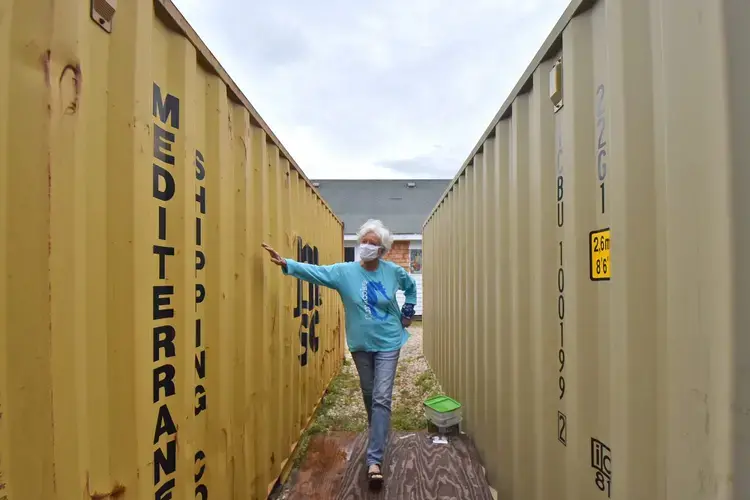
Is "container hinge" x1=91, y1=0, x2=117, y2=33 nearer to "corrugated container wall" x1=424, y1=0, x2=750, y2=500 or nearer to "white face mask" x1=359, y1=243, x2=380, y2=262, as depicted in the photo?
"corrugated container wall" x1=424, y1=0, x2=750, y2=500

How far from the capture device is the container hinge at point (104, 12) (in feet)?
4.29

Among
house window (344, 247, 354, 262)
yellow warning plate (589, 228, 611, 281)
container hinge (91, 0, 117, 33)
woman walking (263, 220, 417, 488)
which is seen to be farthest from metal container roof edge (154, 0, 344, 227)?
house window (344, 247, 354, 262)

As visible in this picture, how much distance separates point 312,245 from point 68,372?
3.67 m

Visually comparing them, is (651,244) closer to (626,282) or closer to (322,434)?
(626,282)

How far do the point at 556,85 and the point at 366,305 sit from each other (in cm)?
208

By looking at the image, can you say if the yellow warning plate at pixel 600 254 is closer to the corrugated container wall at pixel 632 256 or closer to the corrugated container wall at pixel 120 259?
the corrugated container wall at pixel 632 256

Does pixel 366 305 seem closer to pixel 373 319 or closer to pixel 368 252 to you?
pixel 373 319

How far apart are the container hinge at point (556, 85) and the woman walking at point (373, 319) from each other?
69.9 inches

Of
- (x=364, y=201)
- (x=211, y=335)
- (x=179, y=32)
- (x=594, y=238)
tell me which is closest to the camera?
(x=594, y=238)

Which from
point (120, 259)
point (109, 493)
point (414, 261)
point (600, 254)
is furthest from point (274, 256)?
point (414, 261)

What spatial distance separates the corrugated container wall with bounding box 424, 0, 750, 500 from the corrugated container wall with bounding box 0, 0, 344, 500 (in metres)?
1.61

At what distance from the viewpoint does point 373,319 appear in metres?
3.43

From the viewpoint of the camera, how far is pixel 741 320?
96cm

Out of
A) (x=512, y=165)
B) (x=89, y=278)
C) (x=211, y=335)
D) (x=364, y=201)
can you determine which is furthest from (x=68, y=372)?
(x=364, y=201)
